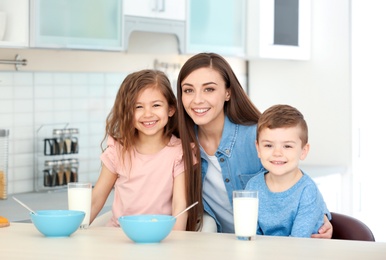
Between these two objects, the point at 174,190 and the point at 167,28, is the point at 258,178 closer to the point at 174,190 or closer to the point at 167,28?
the point at 174,190

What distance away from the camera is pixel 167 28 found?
4.02m

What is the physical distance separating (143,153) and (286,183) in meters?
0.59

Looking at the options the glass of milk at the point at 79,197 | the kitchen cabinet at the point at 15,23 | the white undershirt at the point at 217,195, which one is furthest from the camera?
the kitchen cabinet at the point at 15,23

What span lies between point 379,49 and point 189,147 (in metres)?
2.40

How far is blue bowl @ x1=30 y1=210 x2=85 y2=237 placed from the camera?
2.18m

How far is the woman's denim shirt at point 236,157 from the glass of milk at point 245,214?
712 millimetres

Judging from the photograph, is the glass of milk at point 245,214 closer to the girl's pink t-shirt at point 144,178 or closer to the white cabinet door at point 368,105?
the girl's pink t-shirt at point 144,178

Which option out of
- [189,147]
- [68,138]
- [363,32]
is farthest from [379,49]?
[189,147]

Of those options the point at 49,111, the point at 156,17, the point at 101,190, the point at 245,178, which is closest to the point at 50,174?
the point at 49,111

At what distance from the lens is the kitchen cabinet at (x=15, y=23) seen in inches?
131

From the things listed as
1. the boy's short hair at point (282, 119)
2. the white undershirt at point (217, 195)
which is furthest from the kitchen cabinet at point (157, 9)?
the boy's short hair at point (282, 119)

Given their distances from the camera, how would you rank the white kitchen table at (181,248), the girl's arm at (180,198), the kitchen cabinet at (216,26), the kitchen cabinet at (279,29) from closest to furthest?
the white kitchen table at (181,248), the girl's arm at (180,198), the kitchen cabinet at (216,26), the kitchen cabinet at (279,29)

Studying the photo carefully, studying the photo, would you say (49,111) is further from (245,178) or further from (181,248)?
(181,248)

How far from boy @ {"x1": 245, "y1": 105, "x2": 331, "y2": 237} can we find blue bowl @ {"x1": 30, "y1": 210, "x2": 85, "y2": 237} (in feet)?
2.29
